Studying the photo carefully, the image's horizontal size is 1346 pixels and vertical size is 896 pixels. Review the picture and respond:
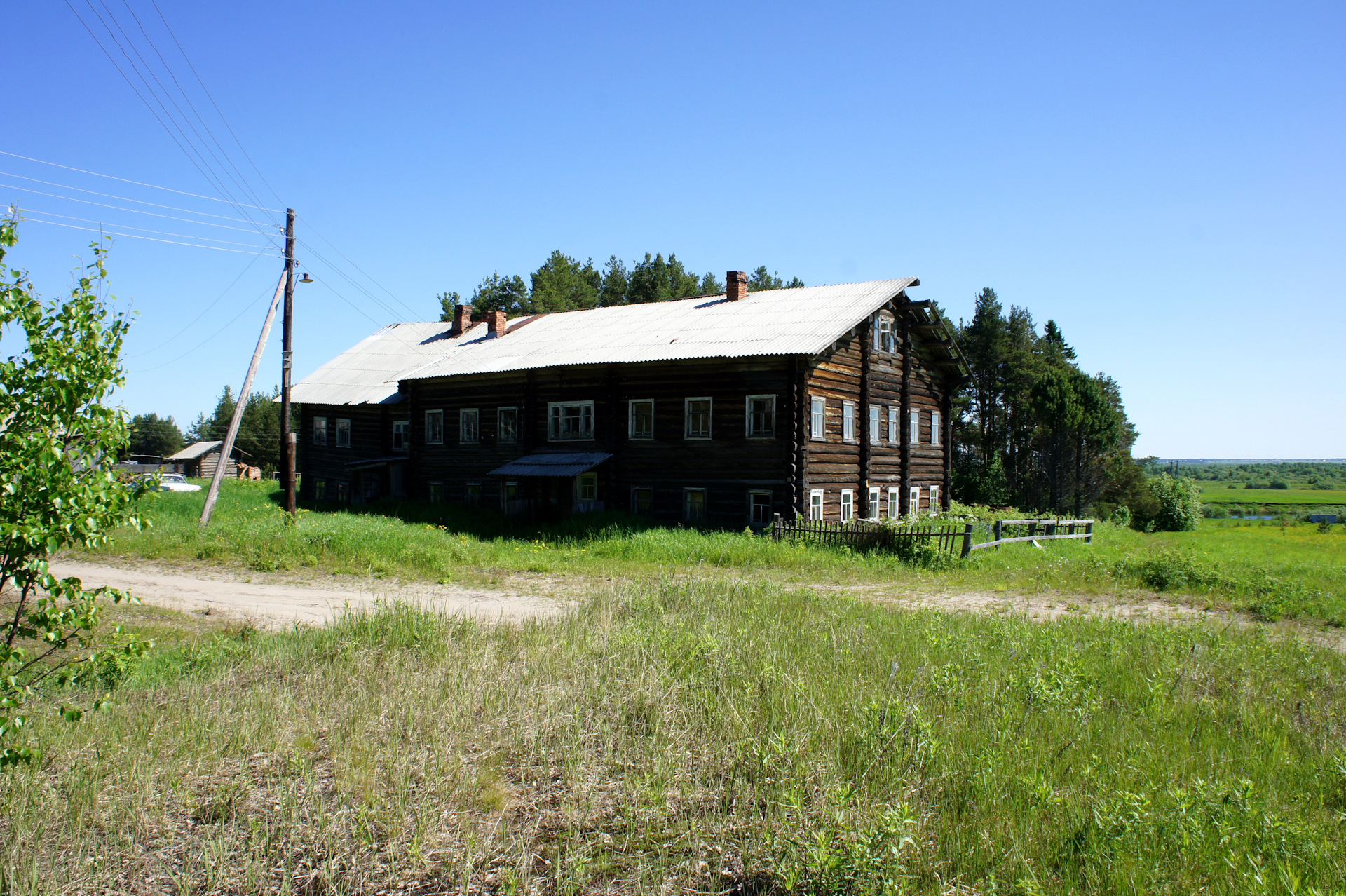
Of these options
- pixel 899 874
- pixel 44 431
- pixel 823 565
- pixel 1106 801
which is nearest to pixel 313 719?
pixel 44 431

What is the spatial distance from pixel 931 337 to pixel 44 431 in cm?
2892

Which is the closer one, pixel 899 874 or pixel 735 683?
pixel 899 874

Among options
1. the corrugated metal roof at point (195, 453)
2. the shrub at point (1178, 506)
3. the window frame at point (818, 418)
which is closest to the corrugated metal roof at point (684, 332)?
the window frame at point (818, 418)

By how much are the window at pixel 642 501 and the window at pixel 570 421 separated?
266cm

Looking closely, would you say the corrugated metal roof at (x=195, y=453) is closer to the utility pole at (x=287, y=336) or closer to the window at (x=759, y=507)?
the utility pole at (x=287, y=336)

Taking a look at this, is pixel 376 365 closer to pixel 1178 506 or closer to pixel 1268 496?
pixel 1178 506

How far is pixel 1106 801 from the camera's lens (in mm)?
4754

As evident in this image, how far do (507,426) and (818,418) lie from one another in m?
11.8

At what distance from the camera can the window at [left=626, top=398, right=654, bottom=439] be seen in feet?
84.1

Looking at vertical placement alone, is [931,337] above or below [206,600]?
above

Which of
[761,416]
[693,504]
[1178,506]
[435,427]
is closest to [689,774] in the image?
[761,416]

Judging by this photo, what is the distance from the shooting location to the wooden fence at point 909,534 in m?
17.8

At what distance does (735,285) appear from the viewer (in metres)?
29.9

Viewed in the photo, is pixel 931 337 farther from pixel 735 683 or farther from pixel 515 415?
pixel 735 683
